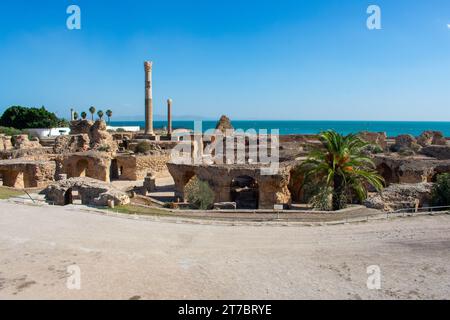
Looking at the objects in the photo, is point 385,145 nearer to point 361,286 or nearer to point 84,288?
point 361,286

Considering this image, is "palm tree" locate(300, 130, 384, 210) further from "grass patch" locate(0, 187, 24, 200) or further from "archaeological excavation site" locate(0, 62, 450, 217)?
"grass patch" locate(0, 187, 24, 200)

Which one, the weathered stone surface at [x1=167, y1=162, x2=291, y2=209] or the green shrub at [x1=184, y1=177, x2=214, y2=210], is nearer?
the green shrub at [x1=184, y1=177, x2=214, y2=210]

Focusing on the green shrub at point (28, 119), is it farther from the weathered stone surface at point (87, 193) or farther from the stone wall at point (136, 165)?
the weathered stone surface at point (87, 193)

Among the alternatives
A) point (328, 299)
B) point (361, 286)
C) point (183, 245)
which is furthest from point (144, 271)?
point (361, 286)

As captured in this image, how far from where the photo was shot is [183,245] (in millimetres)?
12477

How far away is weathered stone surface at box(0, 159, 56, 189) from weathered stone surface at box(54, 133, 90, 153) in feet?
30.7

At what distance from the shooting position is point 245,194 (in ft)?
85.8

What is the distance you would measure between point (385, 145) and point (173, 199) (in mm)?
29964

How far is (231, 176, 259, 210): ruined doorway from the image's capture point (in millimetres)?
24281

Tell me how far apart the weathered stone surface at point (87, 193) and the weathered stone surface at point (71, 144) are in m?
17.9

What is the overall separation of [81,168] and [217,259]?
975 inches

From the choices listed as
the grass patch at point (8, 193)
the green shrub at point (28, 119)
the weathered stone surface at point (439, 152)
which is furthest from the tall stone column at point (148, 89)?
the weathered stone surface at point (439, 152)

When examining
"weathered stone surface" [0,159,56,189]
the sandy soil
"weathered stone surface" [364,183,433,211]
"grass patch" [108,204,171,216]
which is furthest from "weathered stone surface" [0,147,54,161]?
"weathered stone surface" [364,183,433,211]
